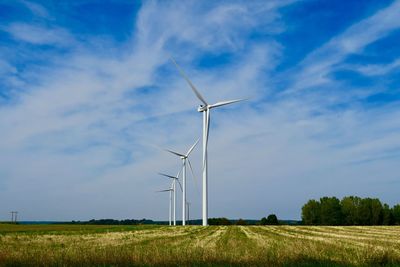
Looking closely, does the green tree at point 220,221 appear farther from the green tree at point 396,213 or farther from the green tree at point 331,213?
the green tree at point 396,213

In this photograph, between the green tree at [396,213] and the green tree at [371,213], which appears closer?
the green tree at [371,213]

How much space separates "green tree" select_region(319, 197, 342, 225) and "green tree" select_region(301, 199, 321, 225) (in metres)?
2.31

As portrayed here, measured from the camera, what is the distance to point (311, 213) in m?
144

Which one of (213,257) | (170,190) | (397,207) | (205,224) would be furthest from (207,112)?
(397,207)

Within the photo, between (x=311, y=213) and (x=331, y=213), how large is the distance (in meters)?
7.09

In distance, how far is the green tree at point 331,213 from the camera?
455 ft

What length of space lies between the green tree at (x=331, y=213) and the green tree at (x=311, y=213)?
Answer: 7.57 feet

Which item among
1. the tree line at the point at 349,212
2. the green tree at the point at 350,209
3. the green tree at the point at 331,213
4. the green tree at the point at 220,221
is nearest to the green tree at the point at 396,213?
the tree line at the point at 349,212

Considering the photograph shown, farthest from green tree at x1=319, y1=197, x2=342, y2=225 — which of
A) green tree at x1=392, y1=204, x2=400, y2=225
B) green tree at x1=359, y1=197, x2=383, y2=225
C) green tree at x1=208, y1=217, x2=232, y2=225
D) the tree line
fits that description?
green tree at x1=208, y1=217, x2=232, y2=225

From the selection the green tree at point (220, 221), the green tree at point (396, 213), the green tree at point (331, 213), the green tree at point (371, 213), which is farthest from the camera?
the green tree at point (220, 221)

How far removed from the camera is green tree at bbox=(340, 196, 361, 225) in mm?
133000

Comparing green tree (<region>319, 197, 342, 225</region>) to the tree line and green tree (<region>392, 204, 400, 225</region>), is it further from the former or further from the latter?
green tree (<region>392, 204, 400, 225</region>)

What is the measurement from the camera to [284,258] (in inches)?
663

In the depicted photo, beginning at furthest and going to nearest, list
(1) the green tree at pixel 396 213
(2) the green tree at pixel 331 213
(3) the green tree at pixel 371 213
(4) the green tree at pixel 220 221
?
(4) the green tree at pixel 220 221, (2) the green tree at pixel 331 213, (1) the green tree at pixel 396 213, (3) the green tree at pixel 371 213
